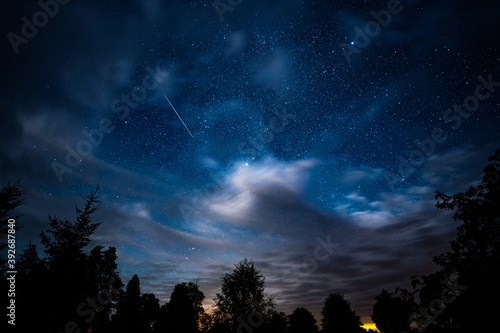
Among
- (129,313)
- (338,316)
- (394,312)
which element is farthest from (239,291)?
(394,312)

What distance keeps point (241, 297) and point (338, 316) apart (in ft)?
100

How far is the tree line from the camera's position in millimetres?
2785

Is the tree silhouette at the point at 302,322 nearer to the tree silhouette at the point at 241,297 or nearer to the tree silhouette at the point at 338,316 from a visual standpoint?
the tree silhouette at the point at 338,316

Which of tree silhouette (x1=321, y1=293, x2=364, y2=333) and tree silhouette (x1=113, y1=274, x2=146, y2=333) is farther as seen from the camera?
tree silhouette (x1=321, y1=293, x2=364, y2=333)

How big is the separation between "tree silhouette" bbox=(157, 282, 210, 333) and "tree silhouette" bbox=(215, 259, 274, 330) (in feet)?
35.5

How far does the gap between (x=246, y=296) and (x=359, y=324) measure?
33.4 metres

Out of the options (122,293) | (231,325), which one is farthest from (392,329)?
(122,293)

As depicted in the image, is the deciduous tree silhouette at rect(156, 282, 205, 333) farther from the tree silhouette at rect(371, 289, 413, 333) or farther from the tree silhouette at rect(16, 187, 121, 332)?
the tree silhouette at rect(371, 289, 413, 333)

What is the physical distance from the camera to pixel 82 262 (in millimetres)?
14578

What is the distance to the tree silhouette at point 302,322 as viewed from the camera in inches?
2231

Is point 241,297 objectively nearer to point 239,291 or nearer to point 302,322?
point 239,291

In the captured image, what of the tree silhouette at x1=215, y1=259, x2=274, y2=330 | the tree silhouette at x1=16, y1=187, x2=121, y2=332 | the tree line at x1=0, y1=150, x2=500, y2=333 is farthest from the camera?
the tree silhouette at x1=215, y1=259, x2=274, y2=330

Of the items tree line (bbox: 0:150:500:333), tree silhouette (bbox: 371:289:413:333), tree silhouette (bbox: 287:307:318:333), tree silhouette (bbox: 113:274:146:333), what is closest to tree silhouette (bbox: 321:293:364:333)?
tree silhouette (bbox: 287:307:318:333)

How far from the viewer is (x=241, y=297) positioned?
36281mm
